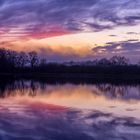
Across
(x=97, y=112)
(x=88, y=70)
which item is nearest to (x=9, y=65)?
(x=88, y=70)

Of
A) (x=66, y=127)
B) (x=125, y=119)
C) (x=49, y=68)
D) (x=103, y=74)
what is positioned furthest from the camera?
(x=49, y=68)

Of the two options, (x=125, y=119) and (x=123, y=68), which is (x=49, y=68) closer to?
(x=123, y=68)

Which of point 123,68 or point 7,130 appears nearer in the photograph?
point 7,130

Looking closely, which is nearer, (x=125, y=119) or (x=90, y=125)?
(x=90, y=125)

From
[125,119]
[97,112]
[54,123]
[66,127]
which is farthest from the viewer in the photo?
[97,112]

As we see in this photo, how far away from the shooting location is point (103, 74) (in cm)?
8325

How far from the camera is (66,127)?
43.0ft

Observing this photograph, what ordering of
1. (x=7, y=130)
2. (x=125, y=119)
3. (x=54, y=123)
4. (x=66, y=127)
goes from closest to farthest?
(x=7, y=130) → (x=66, y=127) → (x=54, y=123) → (x=125, y=119)

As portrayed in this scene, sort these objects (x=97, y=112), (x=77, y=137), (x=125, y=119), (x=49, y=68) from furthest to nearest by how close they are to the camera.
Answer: (x=49, y=68)
(x=97, y=112)
(x=125, y=119)
(x=77, y=137)

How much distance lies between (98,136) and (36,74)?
248ft

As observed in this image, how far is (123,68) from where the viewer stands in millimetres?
84438

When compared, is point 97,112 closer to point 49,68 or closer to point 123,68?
point 123,68

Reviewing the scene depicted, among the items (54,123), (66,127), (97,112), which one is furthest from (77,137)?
(97,112)

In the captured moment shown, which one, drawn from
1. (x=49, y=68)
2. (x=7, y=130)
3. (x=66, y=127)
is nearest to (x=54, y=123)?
(x=66, y=127)
